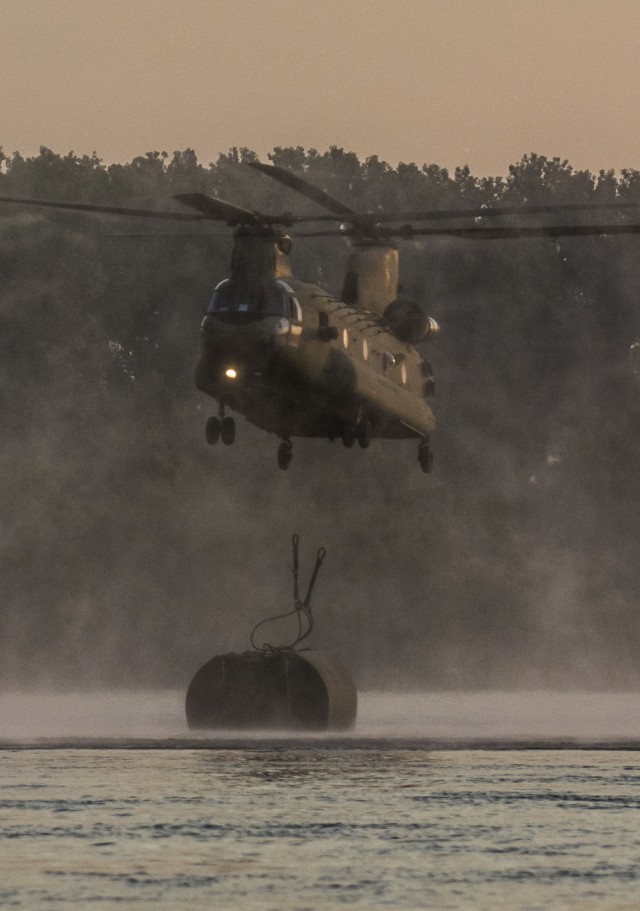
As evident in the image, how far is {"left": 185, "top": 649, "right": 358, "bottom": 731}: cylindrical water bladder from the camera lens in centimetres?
8775

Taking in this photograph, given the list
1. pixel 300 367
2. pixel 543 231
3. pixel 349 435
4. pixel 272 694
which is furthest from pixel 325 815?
pixel 543 231

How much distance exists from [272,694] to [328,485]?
5139 centimetres

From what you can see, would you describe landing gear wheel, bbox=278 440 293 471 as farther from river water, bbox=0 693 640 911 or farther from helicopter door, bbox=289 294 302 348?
river water, bbox=0 693 640 911

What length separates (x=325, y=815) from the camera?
7650cm

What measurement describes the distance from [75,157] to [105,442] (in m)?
22.5

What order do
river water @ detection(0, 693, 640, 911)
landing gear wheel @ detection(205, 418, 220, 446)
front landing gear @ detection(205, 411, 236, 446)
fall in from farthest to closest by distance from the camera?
front landing gear @ detection(205, 411, 236, 446) < landing gear wheel @ detection(205, 418, 220, 446) < river water @ detection(0, 693, 640, 911)

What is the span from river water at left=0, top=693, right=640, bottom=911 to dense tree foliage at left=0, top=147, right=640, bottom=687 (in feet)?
43.6

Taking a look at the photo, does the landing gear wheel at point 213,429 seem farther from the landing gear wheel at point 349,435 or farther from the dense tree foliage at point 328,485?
the dense tree foliage at point 328,485

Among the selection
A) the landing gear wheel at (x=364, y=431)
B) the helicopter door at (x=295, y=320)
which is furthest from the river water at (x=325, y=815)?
the helicopter door at (x=295, y=320)

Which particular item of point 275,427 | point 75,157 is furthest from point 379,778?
point 75,157

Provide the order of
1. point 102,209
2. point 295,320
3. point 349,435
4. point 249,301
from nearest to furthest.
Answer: point 102,209 → point 249,301 → point 295,320 → point 349,435

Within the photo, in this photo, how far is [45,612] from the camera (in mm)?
136375

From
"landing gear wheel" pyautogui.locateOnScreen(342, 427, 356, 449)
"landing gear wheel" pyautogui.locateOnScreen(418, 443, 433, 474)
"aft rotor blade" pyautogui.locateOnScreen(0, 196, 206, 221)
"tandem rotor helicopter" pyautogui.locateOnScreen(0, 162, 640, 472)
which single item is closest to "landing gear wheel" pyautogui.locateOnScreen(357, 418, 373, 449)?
"tandem rotor helicopter" pyautogui.locateOnScreen(0, 162, 640, 472)

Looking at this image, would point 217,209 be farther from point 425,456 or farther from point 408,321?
point 425,456
